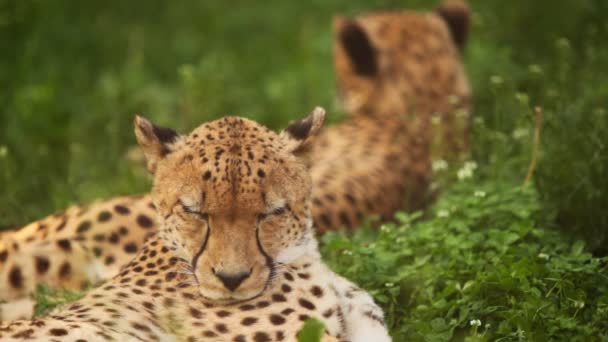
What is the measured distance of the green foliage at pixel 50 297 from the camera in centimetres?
446

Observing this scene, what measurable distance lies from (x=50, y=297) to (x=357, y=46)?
282 centimetres

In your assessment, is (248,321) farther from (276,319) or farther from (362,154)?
(362,154)

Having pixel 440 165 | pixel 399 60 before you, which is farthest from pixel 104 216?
pixel 399 60

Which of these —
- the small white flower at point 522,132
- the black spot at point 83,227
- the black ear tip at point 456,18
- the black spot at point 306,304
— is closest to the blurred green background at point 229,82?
the small white flower at point 522,132

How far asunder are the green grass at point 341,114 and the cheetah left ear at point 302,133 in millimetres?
492

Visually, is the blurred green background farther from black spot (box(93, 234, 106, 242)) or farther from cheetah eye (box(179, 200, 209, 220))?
cheetah eye (box(179, 200, 209, 220))

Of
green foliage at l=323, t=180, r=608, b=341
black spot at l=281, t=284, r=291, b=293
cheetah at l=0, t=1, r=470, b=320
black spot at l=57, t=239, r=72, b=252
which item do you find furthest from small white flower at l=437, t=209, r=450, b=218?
black spot at l=57, t=239, r=72, b=252

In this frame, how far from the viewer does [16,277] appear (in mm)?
4766

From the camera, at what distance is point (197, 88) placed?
6.38m

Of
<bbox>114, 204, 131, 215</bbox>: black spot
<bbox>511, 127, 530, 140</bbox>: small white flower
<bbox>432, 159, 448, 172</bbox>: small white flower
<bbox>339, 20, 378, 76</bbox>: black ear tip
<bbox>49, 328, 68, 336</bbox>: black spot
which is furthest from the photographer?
<bbox>339, 20, 378, 76</bbox>: black ear tip

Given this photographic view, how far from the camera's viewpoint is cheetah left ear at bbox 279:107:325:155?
4.17 metres

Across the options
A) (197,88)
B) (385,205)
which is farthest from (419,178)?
(197,88)

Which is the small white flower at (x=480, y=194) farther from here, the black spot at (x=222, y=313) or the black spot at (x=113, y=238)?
the black spot at (x=113, y=238)

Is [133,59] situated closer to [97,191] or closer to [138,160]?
[138,160]
